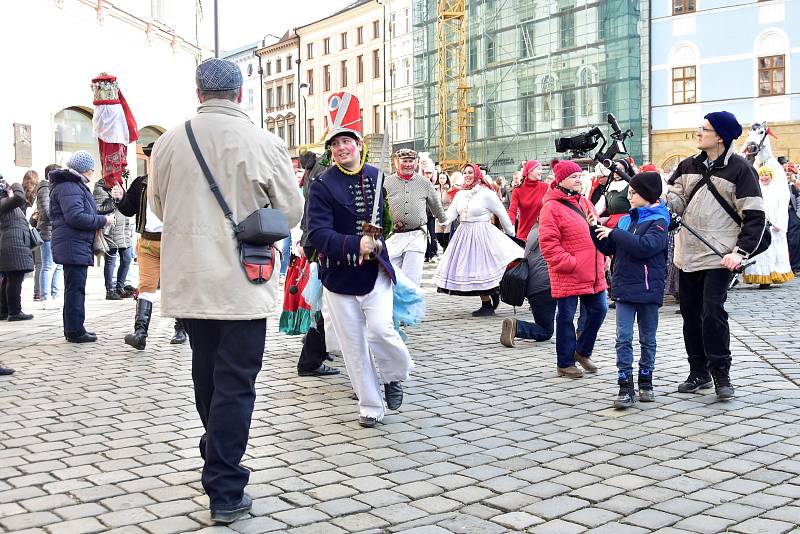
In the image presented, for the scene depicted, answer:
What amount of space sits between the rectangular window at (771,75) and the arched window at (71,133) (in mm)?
29412

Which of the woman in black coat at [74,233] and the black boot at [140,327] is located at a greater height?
the woman in black coat at [74,233]

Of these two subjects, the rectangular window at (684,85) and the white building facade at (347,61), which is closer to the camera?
the rectangular window at (684,85)

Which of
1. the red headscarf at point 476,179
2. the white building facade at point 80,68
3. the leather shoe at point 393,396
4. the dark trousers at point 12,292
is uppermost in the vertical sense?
the white building facade at point 80,68

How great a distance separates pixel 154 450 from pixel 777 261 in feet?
38.1

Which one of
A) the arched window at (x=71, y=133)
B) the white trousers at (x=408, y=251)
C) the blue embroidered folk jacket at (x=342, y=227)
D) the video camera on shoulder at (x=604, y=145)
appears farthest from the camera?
the arched window at (x=71, y=133)

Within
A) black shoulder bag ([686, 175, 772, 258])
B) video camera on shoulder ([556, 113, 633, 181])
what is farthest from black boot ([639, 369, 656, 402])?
video camera on shoulder ([556, 113, 633, 181])

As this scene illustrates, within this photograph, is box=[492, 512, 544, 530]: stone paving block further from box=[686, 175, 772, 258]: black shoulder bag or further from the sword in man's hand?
box=[686, 175, 772, 258]: black shoulder bag

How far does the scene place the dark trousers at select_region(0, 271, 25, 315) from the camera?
1187 cm

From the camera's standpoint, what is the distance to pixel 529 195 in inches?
451

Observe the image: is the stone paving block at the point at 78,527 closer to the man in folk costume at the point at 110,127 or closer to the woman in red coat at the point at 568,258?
the woman in red coat at the point at 568,258

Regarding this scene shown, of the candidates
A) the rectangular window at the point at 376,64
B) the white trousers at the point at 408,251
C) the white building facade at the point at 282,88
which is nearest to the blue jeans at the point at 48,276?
the white trousers at the point at 408,251

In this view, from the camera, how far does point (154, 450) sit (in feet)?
18.0

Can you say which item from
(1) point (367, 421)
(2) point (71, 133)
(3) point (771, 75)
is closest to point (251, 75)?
(3) point (771, 75)

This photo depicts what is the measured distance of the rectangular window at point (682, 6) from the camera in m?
43.0
